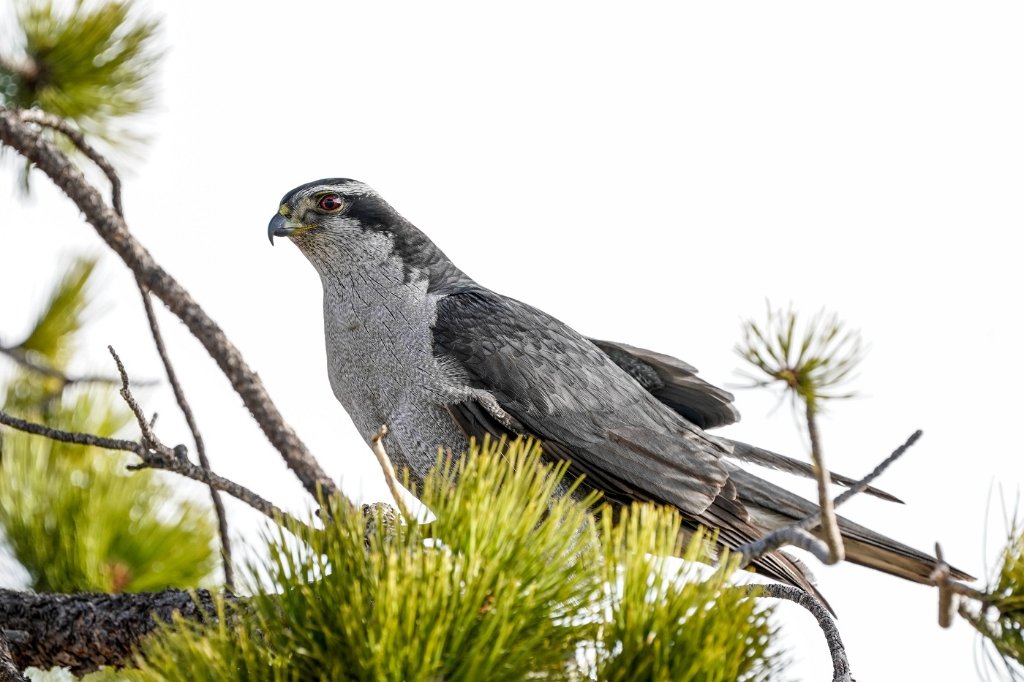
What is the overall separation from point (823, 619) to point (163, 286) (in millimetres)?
2440

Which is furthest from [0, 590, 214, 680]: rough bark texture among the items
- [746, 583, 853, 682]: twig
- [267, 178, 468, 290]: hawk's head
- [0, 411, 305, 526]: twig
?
[746, 583, 853, 682]: twig

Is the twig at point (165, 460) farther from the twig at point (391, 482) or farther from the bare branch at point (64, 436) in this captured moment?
the twig at point (391, 482)

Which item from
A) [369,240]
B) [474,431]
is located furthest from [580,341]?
[369,240]

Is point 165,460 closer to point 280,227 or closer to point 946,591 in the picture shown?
point 280,227

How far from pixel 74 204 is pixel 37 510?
5.27ft

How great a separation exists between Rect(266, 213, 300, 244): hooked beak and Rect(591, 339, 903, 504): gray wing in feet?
4.56

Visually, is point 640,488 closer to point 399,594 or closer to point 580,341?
point 580,341

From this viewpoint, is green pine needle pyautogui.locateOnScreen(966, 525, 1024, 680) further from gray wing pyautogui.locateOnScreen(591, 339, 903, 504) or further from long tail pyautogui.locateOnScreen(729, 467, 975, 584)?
gray wing pyautogui.locateOnScreen(591, 339, 903, 504)

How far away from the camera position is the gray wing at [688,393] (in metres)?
4.47

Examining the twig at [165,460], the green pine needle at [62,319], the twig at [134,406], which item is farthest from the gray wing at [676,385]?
→ the green pine needle at [62,319]

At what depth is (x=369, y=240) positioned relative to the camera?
15.4 feet

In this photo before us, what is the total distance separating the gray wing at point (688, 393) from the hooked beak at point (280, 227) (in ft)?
4.56

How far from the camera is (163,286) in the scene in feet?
12.6

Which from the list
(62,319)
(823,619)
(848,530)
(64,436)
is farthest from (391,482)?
(62,319)
